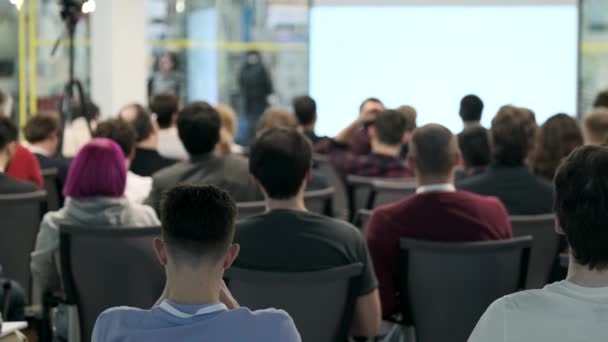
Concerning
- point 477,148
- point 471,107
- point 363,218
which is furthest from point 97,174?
point 471,107

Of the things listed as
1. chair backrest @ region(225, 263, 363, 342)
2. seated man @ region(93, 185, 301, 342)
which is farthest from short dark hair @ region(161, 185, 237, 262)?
chair backrest @ region(225, 263, 363, 342)

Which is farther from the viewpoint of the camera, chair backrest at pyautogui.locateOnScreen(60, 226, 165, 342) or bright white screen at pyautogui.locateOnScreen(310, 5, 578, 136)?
bright white screen at pyautogui.locateOnScreen(310, 5, 578, 136)

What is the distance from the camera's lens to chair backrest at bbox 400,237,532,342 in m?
3.57

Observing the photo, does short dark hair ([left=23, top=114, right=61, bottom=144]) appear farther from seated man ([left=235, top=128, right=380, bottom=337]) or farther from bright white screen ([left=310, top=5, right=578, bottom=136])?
bright white screen ([left=310, top=5, right=578, bottom=136])

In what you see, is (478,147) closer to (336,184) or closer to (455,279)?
(455,279)

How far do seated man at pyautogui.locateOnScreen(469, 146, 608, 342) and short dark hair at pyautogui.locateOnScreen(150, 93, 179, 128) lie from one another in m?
5.02

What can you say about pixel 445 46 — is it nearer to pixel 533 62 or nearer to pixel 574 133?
pixel 533 62

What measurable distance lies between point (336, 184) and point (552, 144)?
76.0 inches

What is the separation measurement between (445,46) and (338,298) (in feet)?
26.5

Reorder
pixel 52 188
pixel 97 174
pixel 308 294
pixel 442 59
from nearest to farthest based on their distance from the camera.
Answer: pixel 308 294, pixel 97 174, pixel 52 188, pixel 442 59

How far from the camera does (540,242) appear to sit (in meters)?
4.18

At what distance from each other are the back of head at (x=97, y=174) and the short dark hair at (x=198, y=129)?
74 cm

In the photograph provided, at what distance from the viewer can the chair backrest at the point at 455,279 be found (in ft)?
11.7

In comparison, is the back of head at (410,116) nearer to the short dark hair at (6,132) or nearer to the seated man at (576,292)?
the short dark hair at (6,132)
